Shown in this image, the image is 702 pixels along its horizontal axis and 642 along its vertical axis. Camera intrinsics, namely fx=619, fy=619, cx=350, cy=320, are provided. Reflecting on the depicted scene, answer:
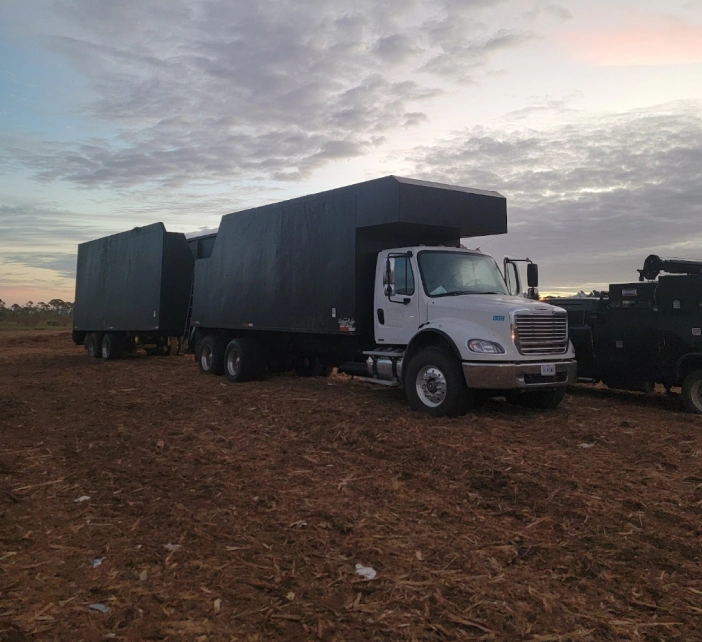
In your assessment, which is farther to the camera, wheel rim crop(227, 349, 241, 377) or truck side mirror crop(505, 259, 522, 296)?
wheel rim crop(227, 349, 241, 377)

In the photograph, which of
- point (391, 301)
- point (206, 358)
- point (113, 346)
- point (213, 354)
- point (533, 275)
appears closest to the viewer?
point (391, 301)

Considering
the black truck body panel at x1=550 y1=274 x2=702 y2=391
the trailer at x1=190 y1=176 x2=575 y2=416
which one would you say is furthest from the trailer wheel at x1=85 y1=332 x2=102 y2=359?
the black truck body panel at x1=550 y1=274 x2=702 y2=391

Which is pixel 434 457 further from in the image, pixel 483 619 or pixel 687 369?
pixel 687 369

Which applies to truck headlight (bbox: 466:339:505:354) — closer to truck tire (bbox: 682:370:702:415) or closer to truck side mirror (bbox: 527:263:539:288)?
truck side mirror (bbox: 527:263:539:288)

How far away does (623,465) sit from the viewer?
7.02 m

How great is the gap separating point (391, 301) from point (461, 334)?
74.2 inches

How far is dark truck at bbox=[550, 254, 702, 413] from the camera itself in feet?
34.2

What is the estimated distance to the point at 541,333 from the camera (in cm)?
979

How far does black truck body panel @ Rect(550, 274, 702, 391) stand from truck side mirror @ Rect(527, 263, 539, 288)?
1.52 meters

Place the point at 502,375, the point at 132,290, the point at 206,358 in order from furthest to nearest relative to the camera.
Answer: the point at 132,290 → the point at 206,358 → the point at 502,375

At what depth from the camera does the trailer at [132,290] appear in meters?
19.8

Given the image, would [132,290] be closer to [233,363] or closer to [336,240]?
[233,363]

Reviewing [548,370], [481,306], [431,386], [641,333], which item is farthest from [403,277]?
[641,333]

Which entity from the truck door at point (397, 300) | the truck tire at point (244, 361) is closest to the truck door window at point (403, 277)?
the truck door at point (397, 300)
